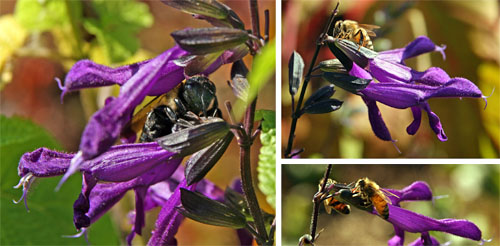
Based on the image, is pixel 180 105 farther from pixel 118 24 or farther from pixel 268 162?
pixel 118 24

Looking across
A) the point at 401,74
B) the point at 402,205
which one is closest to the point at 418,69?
the point at 402,205

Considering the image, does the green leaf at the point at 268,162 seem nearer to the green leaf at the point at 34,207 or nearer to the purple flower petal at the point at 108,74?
the purple flower petal at the point at 108,74

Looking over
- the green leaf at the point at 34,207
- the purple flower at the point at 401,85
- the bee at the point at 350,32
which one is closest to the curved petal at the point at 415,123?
the purple flower at the point at 401,85

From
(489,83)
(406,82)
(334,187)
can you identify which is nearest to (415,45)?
(406,82)

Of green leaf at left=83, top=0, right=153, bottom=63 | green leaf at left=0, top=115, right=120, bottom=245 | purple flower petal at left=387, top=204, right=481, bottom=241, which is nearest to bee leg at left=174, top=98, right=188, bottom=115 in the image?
purple flower petal at left=387, top=204, right=481, bottom=241

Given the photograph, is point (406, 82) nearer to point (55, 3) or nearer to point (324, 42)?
point (324, 42)

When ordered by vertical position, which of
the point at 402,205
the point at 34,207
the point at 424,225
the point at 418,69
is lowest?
the point at 402,205
